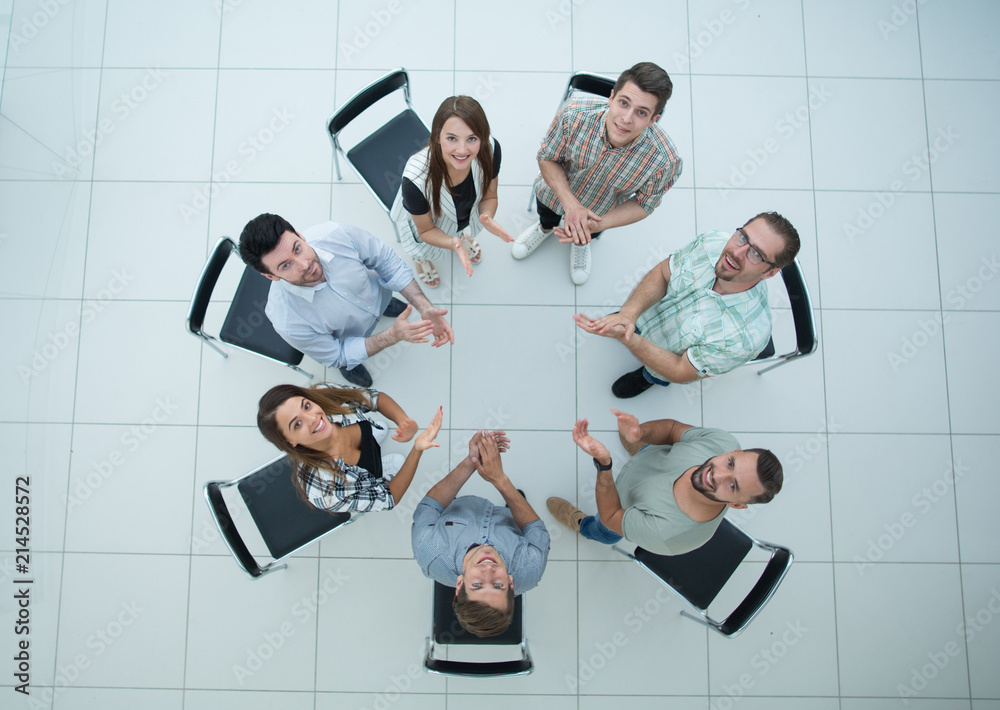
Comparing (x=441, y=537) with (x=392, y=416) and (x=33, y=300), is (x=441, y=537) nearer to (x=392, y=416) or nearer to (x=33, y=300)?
(x=392, y=416)

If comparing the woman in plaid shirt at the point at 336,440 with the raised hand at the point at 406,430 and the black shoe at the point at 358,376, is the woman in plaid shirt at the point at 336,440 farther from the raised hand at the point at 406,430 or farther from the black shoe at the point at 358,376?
the black shoe at the point at 358,376

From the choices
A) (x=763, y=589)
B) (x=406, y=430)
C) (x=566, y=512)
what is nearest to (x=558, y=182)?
(x=406, y=430)

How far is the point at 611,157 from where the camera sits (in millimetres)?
2219

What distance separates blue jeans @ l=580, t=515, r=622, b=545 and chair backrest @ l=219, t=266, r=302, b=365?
64.4 inches

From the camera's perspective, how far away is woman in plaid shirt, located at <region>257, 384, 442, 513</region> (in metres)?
1.98

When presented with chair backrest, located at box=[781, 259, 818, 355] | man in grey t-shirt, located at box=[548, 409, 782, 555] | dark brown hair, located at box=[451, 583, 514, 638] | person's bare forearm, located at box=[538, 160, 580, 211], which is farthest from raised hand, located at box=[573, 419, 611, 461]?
chair backrest, located at box=[781, 259, 818, 355]

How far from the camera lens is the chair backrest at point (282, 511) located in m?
2.45

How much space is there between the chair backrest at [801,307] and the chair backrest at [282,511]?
89.5 inches

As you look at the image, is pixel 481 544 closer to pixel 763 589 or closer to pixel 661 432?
pixel 661 432

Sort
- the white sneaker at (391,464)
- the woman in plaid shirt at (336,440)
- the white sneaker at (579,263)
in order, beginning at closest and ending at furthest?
the woman in plaid shirt at (336,440), the white sneaker at (391,464), the white sneaker at (579,263)

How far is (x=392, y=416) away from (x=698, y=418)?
1.71 m

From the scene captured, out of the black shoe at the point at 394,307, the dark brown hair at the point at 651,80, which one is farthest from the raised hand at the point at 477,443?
the dark brown hair at the point at 651,80

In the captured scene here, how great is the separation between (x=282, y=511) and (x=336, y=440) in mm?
604

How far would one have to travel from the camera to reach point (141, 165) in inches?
123
